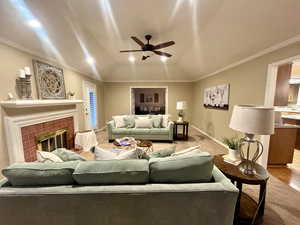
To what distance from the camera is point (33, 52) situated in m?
2.75

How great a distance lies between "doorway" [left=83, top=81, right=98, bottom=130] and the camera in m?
5.03

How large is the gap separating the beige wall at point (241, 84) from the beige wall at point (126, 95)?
125cm

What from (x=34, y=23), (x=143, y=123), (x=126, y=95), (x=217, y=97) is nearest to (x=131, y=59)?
(x=126, y=95)

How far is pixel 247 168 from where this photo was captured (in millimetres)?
1557

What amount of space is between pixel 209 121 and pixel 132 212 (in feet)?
15.3

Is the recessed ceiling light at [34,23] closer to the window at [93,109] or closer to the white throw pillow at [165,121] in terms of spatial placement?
the window at [93,109]

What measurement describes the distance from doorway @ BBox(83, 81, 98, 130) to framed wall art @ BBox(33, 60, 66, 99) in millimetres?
1337

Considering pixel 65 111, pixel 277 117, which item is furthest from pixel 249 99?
pixel 65 111

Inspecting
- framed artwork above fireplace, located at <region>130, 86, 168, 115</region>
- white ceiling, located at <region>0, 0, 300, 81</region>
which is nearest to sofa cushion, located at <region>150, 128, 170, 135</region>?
white ceiling, located at <region>0, 0, 300, 81</region>

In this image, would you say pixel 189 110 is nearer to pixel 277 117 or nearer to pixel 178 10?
pixel 277 117

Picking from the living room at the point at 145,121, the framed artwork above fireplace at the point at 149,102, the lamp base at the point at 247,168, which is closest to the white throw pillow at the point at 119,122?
the living room at the point at 145,121

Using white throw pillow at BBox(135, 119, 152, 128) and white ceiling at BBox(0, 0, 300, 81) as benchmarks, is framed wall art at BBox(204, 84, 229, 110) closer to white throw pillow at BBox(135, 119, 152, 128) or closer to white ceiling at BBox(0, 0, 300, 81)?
white ceiling at BBox(0, 0, 300, 81)

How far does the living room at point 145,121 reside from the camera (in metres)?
1.20

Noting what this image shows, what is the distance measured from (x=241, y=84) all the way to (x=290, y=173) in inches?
80.9
